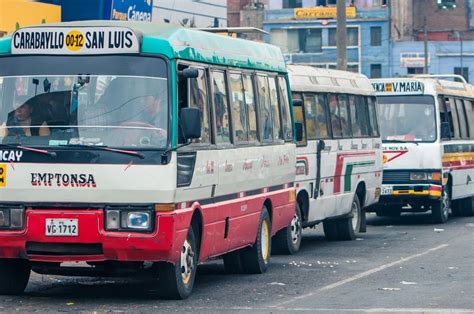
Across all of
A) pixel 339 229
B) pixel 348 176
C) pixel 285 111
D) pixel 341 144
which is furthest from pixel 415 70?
pixel 285 111

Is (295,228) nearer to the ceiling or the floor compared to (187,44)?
→ nearer to the floor

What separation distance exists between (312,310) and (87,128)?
2.63m

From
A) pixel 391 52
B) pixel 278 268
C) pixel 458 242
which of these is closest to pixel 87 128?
pixel 278 268

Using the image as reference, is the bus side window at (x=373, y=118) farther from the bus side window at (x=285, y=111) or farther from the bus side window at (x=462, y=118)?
the bus side window at (x=285, y=111)

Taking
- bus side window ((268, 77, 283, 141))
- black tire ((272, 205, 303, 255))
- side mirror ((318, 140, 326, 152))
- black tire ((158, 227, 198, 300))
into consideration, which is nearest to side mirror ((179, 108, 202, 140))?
black tire ((158, 227, 198, 300))

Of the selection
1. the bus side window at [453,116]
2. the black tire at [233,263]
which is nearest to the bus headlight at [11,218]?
the black tire at [233,263]

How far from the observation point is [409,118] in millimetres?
25359

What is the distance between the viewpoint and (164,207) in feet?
38.8

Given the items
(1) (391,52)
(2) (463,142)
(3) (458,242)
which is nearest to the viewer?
(3) (458,242)

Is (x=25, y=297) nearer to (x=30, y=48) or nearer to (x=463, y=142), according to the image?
(x=30, y=48)

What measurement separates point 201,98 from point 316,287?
240 cm

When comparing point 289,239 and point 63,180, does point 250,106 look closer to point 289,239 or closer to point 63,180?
point 289,239

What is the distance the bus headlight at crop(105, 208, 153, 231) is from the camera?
38.7 feet

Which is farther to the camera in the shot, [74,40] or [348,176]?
[348,176]
